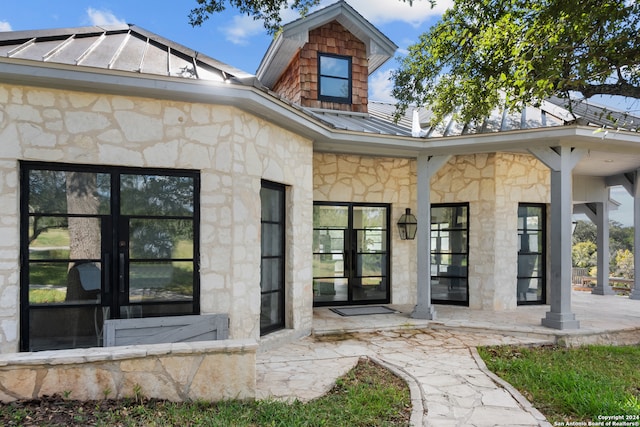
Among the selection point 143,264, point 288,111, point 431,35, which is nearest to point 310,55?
point 431,35

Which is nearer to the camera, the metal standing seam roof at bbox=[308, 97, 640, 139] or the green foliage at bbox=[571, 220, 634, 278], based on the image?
the metal standing seam roof at bbox=[308, 97, 640, 139]

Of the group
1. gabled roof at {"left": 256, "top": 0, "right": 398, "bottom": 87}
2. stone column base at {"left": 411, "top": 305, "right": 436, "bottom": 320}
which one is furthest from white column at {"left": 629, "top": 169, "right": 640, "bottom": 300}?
gabled roof at {"left": 256, "top": 0, "right": 398, "bottom": 87}

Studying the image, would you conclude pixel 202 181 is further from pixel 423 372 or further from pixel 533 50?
pixel 533 50

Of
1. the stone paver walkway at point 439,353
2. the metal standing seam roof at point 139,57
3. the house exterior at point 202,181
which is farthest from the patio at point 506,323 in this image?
the metal standing seam roof at point 139,57

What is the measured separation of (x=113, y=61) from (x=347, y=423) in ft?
13.4

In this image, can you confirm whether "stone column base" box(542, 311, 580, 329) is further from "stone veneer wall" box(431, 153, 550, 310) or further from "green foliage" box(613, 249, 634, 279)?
"green foliage" box(613, 249, 634, 279)

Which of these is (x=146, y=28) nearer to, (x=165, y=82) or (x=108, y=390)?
(x=165, y=82)

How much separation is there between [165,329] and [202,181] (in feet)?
5.31

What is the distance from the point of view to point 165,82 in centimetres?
414

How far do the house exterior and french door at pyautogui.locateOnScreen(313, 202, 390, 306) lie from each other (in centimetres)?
5

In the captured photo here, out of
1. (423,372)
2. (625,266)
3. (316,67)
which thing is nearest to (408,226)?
(316,67)

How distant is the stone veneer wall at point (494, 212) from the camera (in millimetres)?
7441

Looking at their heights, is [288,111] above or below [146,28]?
below

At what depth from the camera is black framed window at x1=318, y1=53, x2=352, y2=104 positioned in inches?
300
